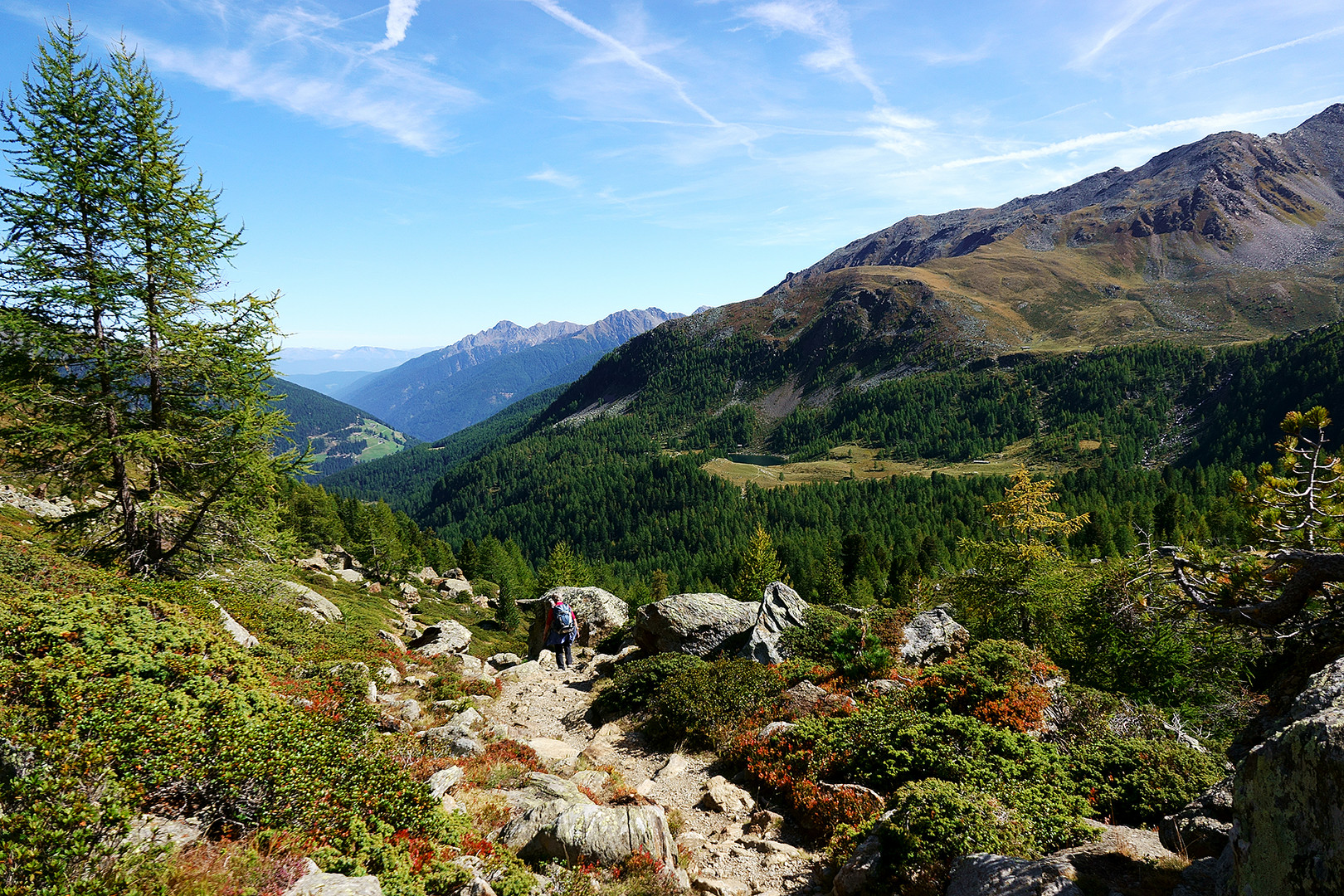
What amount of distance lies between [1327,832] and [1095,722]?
12253 mm

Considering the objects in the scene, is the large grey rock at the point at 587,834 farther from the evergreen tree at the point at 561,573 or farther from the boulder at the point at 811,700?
the evergreen tree at the point at 561,573

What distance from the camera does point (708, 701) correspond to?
1717 cm

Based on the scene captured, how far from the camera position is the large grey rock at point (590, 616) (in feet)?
111

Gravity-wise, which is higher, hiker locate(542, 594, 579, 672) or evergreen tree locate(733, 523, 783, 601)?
hiker locate(542, 594, 579, 672)

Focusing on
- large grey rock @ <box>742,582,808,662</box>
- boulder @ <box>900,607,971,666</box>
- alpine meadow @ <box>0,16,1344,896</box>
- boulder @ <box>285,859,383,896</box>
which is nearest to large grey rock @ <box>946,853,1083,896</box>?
alpine meadow @ <box>0,16,1344,896</box>

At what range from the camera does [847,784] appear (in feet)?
38.6

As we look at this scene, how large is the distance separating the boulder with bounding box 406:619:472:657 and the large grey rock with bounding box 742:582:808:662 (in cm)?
1674

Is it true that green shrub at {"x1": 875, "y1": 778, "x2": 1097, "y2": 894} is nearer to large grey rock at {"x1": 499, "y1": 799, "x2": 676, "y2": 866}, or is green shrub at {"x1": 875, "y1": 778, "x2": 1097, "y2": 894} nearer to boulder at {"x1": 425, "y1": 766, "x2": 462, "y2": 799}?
large grey rock at {"x1": 499, "y1": 799, "x2": 676, "y2": 866}

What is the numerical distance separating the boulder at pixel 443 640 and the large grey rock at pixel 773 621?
54.9 feet

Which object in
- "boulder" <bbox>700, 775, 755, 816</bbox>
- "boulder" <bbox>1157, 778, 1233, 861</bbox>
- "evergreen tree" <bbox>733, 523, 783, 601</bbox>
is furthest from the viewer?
"evergreen tree" <bbox>733, 523, 783, 601</bbox>

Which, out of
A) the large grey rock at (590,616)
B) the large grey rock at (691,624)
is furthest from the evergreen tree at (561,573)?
the large grey rock at (691,624)

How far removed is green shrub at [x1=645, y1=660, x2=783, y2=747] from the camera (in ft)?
53.9

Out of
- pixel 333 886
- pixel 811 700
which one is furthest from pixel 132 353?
pixel 811 700

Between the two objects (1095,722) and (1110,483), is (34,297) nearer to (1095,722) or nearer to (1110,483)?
(1095,722)
